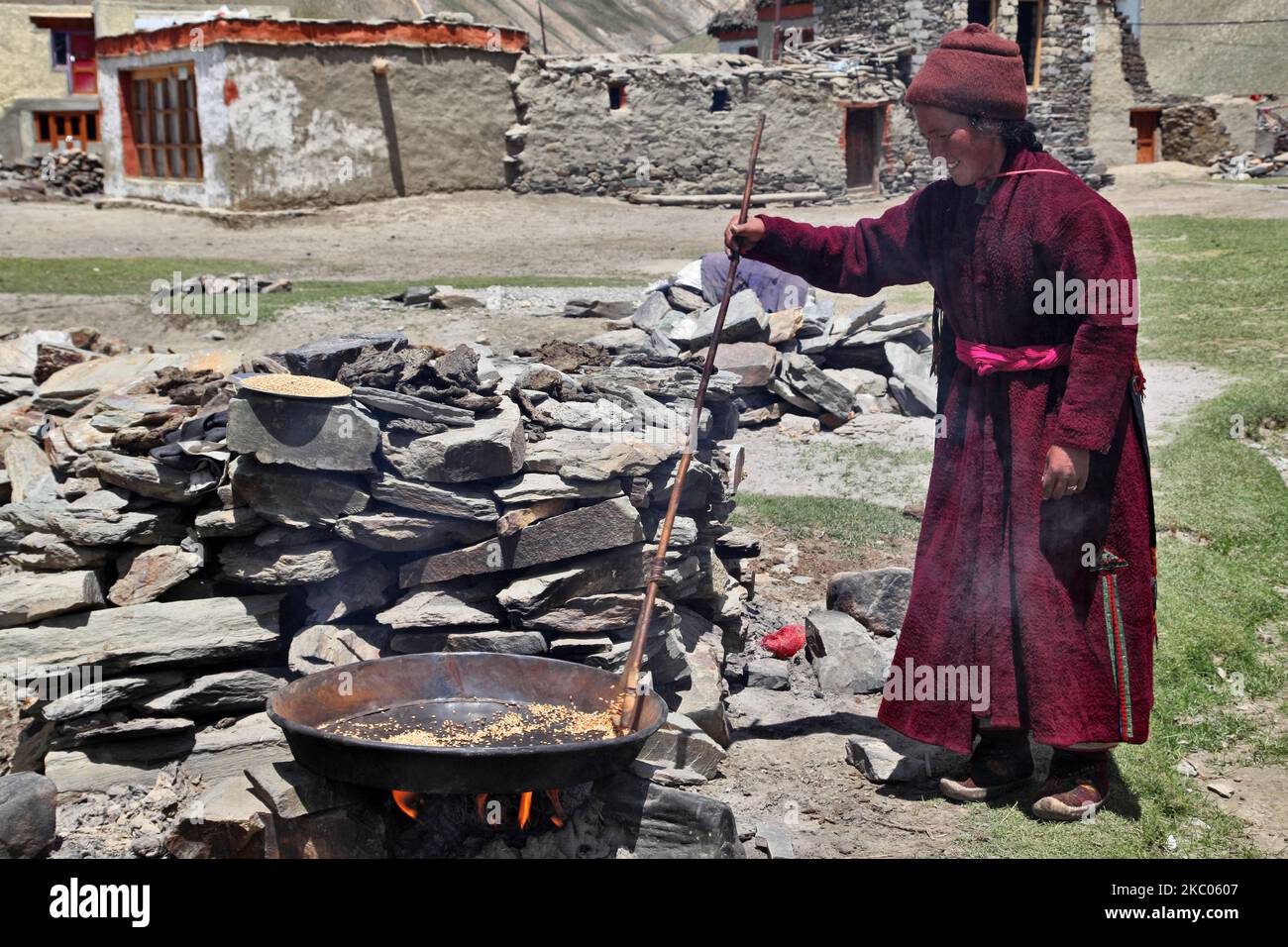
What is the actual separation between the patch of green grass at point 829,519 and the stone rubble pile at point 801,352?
60.2 inches

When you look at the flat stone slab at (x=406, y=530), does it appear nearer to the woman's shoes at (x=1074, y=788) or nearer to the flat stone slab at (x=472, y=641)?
the flat stone slab at (x=472, y=641)

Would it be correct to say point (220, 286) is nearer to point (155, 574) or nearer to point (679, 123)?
point (155, 574)

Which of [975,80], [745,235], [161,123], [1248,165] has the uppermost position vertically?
A: [161,123]

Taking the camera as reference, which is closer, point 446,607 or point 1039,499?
point 1039,499

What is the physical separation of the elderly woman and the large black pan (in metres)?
1.09

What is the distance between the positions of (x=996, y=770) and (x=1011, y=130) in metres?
2.06

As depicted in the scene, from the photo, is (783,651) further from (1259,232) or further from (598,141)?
(598,141)

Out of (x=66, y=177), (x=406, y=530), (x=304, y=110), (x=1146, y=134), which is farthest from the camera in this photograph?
(x=1146, y=134)

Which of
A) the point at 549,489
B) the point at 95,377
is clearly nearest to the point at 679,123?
the point at 95,377

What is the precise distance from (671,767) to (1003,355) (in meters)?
1.72

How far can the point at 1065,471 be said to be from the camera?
144 inches

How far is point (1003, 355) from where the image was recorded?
3859mm

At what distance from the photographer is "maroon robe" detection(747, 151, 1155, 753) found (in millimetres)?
3658
